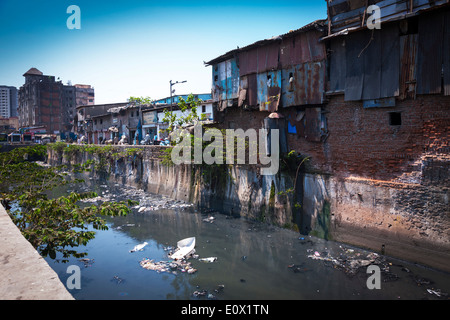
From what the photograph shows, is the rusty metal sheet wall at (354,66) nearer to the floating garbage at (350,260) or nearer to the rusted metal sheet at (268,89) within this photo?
the rusted metal sheet at (268,89)

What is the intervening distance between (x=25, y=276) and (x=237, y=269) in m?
6.24

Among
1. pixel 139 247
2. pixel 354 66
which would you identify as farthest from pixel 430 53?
pixel 139 247

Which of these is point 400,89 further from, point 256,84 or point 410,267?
point 256,84

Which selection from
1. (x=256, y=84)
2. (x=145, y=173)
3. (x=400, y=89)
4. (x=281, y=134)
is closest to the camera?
(x=400, y=89)

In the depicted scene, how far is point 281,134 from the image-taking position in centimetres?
1147

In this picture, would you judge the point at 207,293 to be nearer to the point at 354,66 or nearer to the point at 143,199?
the point at 354,66

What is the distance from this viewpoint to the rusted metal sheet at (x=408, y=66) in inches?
316

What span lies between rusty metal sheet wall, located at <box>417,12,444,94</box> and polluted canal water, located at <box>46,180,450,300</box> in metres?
4.83

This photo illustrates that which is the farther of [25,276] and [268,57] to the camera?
[268,57]

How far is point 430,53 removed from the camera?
25.3 ft

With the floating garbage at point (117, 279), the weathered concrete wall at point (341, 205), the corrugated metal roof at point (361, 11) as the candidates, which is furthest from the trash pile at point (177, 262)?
the corrugated metal roof at point (361, 11)

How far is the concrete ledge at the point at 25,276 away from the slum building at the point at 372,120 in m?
8.48

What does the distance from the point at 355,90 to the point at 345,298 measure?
241 inches

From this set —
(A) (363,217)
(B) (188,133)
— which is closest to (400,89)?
(A) (363,217)
